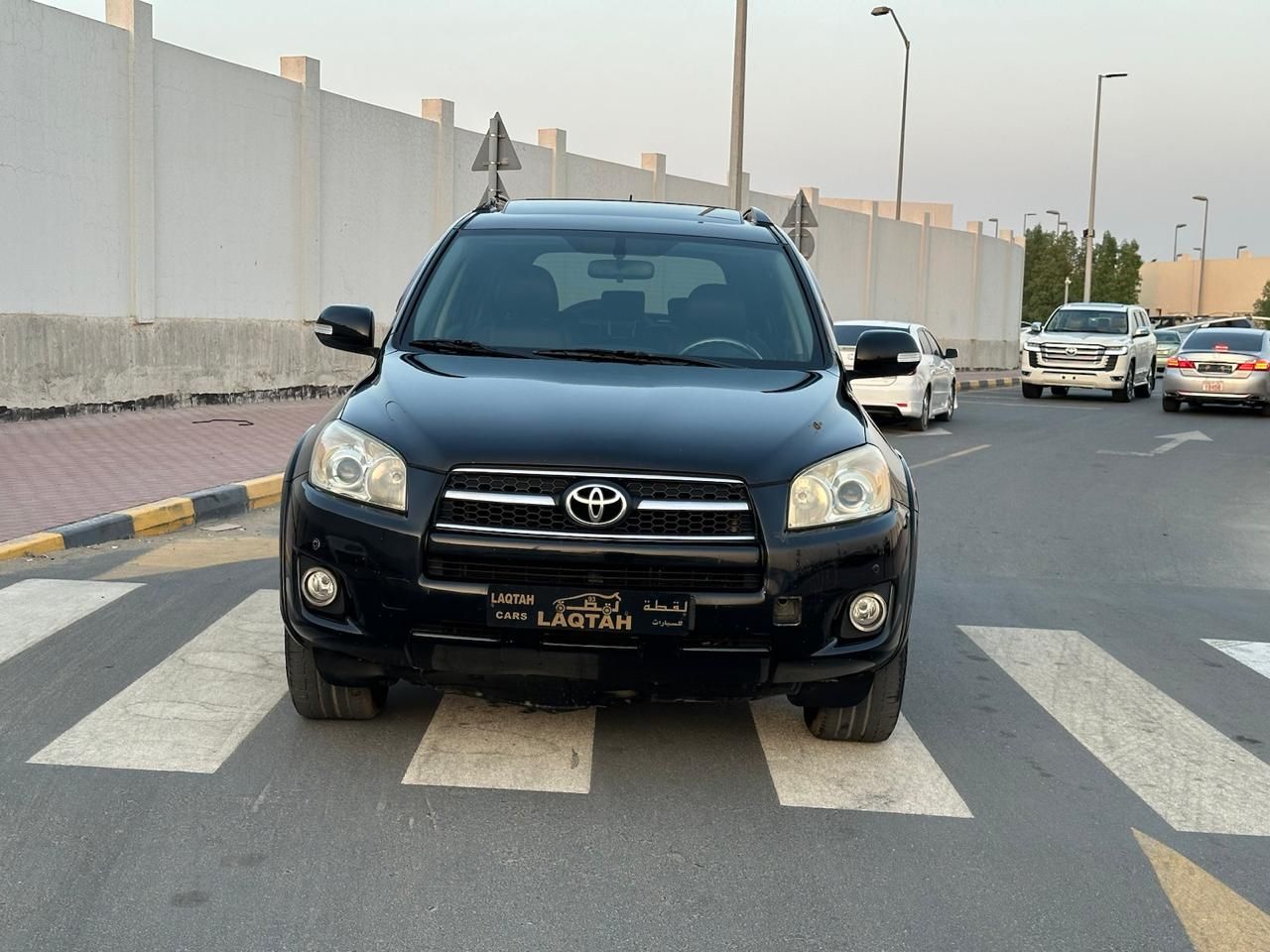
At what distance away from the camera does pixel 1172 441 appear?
19.6 metres

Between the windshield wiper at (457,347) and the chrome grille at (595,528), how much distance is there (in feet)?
3.81

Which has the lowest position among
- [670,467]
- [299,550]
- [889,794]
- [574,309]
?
[889,794]

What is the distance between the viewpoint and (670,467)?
14.1 feet

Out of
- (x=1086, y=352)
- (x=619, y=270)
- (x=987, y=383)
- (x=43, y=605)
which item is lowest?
(x=987, y=383)

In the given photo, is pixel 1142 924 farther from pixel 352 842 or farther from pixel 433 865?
pixel 352 842

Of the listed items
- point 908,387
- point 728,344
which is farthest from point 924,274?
point 728,344

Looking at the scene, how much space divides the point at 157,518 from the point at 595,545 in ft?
20.3

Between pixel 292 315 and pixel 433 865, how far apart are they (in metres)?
16.9

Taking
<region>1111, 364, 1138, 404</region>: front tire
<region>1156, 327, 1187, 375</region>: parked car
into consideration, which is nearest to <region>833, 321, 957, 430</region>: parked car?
<region>1111, 364, 1138, 404</region>: front tire

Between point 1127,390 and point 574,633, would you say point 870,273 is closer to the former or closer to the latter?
point 1127,390

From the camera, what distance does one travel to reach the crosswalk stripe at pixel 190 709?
465 cm

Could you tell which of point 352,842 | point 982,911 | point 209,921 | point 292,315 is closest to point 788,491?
point 982,911

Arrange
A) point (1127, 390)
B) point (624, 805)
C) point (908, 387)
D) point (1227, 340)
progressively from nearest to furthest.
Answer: point (624, 805) → point (908, 387) → point (1227, 340) → point (1127, 390)

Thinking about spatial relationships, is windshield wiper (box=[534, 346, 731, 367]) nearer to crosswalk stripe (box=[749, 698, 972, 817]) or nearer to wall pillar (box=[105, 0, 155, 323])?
crosswalk stripe (box=[749, 698, 972, 817])
